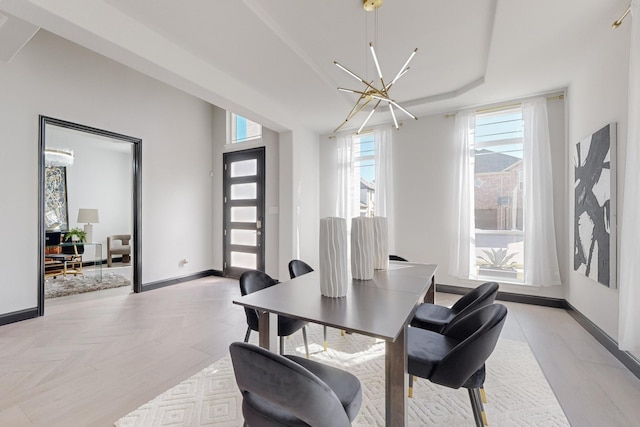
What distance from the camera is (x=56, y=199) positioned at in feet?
20.9

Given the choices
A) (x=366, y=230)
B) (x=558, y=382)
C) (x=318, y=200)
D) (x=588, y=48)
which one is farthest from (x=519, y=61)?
(x=318, y=200)

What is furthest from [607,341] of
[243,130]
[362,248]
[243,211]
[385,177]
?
[243,130]

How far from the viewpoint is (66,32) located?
2014 millimetres

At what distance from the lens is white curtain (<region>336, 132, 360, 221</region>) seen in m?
5.09

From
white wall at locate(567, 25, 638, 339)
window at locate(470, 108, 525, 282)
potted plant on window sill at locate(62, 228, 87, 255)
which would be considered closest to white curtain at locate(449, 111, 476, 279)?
window at locate(470, 108, 525, 282)

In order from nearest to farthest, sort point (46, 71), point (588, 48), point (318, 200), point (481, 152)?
point (588, 48), point (46, 71), point (481, 152), point (318, 200)

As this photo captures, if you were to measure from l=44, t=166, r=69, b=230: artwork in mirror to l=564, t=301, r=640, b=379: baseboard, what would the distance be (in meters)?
9.36

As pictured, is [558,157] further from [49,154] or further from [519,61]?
[49,154]

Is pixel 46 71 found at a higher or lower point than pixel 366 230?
higher

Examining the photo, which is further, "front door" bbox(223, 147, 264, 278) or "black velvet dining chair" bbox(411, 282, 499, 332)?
"front door" bbox(223, 147, 264, 278)

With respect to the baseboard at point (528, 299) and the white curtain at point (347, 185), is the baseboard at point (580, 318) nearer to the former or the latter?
the baseboard at point (528, 299)

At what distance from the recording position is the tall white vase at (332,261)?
64.1 inches

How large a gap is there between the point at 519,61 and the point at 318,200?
3.57m

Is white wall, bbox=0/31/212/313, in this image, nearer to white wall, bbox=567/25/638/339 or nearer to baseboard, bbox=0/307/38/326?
baseboard, bbox=0/307/38/326
